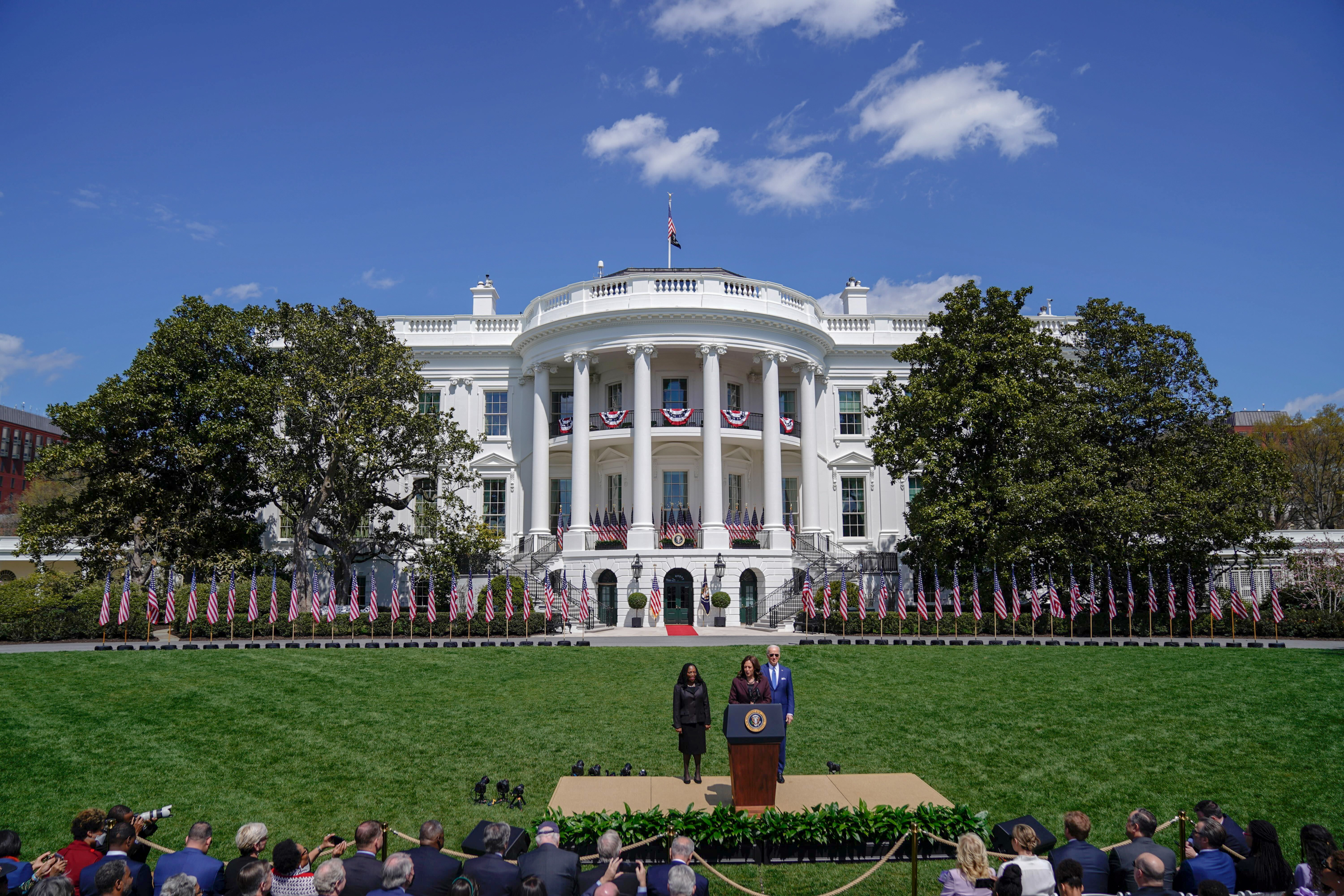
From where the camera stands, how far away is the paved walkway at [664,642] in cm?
2383

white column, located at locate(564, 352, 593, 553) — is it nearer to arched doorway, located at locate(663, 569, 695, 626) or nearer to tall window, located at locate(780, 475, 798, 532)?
arched doorway, located at locate(663, 569, 695, 626)

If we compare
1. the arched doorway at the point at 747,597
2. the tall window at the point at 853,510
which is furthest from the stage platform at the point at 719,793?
the tall window at the point at 853,510

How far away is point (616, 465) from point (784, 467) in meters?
7.58

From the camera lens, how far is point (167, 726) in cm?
1441

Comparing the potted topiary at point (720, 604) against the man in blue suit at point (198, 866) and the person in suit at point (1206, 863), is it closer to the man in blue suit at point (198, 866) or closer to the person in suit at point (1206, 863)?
the person in suit at point (1206, 863)

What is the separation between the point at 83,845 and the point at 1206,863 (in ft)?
30.3

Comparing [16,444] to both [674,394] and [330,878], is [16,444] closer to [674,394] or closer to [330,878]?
[674,394]

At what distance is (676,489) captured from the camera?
3766 cm

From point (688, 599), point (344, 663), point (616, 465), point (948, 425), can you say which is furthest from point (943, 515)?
point (344, 663)

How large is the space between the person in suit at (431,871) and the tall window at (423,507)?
24697mm

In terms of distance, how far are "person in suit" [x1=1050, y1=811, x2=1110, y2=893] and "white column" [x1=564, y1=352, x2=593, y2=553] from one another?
27233 mm

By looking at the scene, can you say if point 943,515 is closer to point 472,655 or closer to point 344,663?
point 472,655

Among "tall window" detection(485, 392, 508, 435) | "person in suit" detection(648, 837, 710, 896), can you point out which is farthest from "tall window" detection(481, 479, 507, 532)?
"person in suit" detection(648, 837, 710, 896)

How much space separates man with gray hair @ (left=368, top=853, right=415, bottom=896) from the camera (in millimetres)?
6102
